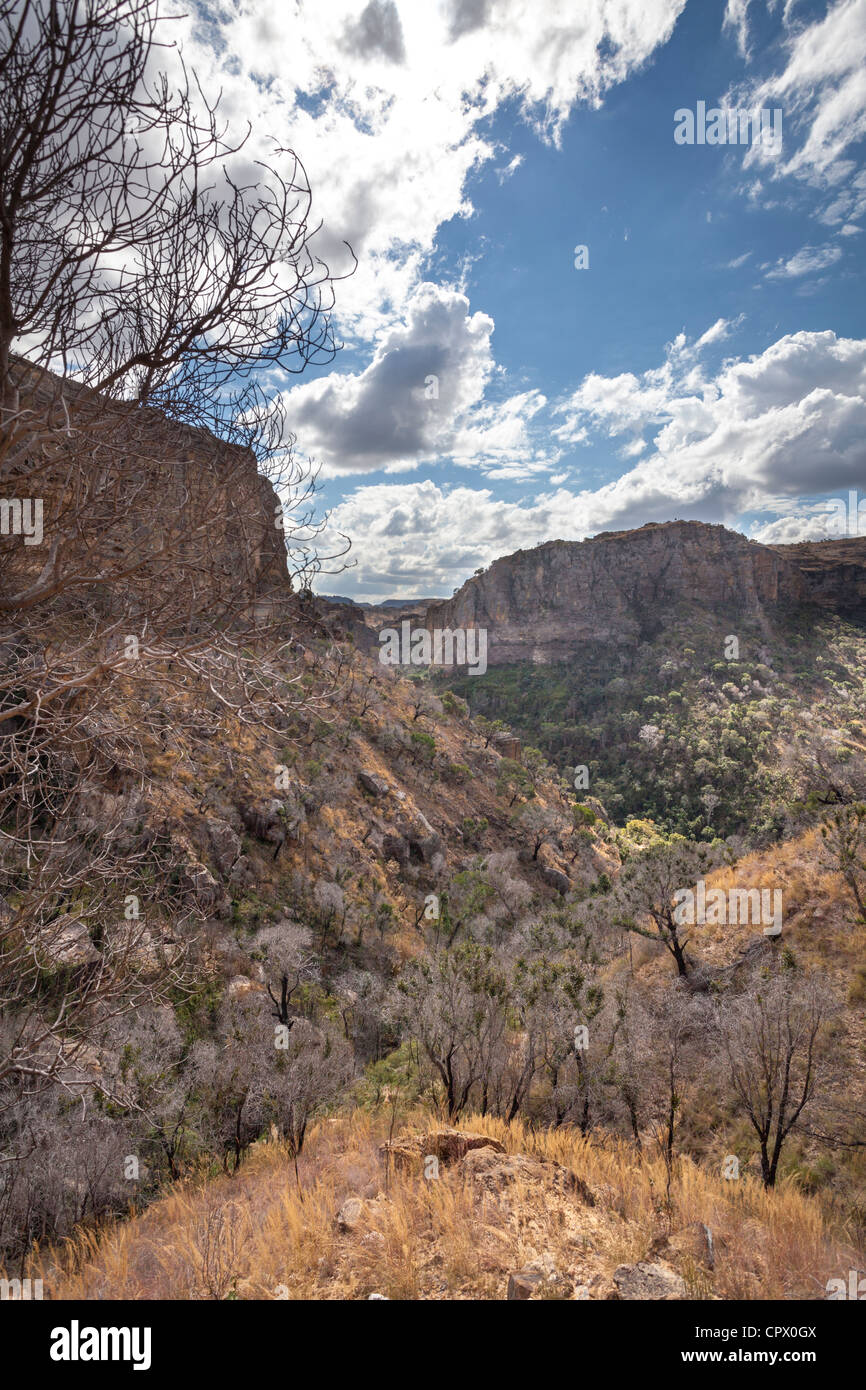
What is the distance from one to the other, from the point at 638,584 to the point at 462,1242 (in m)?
75.7

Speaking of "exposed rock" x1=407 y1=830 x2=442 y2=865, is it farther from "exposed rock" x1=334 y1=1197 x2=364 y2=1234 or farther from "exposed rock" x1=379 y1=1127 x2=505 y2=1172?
"exposed rock" x1=334 y1=1197 x2=364 y2=1234

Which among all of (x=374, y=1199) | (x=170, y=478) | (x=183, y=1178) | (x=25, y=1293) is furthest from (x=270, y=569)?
(x=183, y=1178)

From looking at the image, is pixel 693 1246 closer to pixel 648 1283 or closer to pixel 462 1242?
pixel 648 1283

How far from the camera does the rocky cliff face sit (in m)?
67.8

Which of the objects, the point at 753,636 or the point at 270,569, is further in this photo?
the point at 753,636

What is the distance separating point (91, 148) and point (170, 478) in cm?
128

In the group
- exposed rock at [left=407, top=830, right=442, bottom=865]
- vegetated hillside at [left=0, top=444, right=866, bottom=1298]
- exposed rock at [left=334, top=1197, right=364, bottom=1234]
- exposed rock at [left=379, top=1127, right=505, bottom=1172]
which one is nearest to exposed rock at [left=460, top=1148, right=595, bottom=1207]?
vegetated hillside at [left=0, top=444, right=866, bottom=1298]

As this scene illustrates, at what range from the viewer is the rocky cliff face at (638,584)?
2667 inches

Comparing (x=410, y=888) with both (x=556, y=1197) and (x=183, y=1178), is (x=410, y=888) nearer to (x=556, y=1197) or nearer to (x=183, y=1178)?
(x=183, y=1178)

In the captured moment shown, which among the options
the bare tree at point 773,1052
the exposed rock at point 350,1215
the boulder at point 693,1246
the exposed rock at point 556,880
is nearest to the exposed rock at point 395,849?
the exposed rock at point 556,880

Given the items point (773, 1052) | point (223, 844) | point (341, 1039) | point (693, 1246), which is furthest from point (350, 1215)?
point (223, 844)

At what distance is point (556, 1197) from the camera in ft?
14.2

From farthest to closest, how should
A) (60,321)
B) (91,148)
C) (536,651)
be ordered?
(536,651) < (60,321) < (91,148)

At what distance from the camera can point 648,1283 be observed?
123 inches
